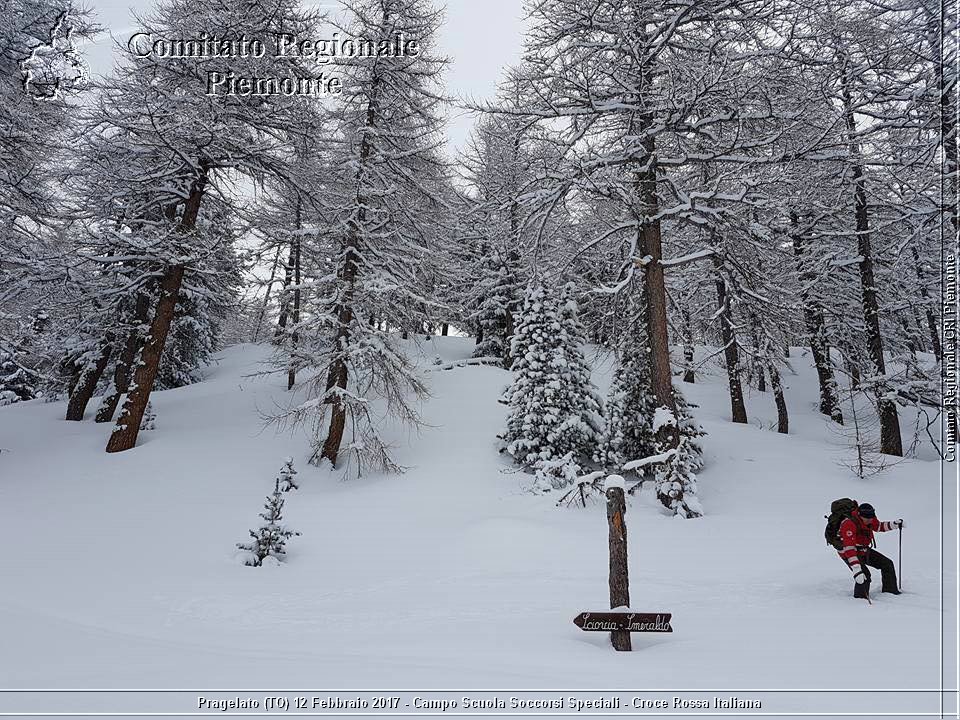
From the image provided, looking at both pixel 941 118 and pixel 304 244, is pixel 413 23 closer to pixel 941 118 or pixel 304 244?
pixel 304 244

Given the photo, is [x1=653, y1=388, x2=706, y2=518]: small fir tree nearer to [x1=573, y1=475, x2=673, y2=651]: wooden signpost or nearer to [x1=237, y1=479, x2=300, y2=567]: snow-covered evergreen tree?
[x1=573, y1=475, x2=673, y2=651]: wooden signpost

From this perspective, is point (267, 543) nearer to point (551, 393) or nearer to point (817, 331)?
point (551, 393)

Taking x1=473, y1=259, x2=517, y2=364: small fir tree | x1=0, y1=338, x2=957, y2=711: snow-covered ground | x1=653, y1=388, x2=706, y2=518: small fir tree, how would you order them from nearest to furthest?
x1=0, y1=338, x2=957, y2=711: snow-covered ground < x1=653, y1=388, x2=706, y2=518: small fir tree < x1=473, y1=259, x2=517, y2=364: small fir tree

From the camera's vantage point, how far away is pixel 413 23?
14258 mm

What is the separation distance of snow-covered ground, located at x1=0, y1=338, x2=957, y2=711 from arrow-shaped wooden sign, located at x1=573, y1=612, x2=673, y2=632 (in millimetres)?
230

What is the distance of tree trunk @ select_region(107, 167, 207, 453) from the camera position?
525 inches

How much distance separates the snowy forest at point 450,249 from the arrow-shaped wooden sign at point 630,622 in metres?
2.61

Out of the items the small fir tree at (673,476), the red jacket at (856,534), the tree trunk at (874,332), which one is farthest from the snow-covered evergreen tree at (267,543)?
the tree trunk at (874,332)

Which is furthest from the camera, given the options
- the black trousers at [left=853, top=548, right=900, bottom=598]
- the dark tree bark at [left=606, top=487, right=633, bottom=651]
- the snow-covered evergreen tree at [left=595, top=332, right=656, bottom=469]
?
the snow-covered evergreen tree at [left=595, top=332, right=656, bottom=469]

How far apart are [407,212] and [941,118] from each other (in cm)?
1068

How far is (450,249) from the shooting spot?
51.1 feet

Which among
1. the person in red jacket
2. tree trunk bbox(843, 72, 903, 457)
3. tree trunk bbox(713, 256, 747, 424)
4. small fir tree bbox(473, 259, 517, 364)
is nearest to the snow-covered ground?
the person in red jacket

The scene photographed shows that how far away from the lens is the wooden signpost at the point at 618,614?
4.64 meters

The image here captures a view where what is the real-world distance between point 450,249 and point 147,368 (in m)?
8.40
